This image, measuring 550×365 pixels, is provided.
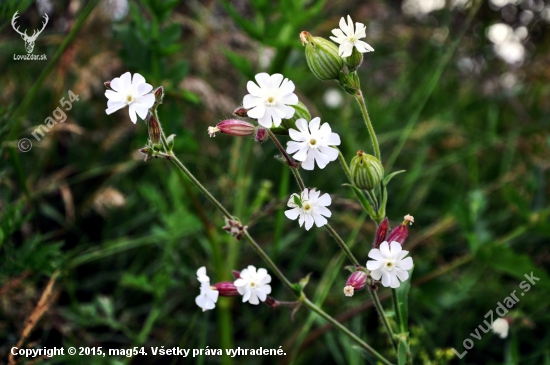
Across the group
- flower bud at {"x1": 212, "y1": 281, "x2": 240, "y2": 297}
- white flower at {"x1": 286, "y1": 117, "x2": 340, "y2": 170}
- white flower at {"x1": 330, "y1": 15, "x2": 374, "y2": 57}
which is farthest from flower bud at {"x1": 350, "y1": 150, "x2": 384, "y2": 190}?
flower bud at {"x1": 212, "y1": 281, "x2": 240, "y2": 297}

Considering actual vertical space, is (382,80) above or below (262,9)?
above

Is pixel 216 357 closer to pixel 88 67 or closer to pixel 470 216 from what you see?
pixel 470 216

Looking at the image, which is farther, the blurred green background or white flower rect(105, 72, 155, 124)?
the blurred green background

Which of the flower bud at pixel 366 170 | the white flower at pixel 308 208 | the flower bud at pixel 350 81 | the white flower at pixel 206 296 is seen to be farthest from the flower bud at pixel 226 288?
the flower bud at pixel 350 81

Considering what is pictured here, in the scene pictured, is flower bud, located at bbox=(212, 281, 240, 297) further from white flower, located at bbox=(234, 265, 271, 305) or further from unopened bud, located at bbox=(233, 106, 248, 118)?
unopened bud, located at bbox=(233, 106, 248, 118)

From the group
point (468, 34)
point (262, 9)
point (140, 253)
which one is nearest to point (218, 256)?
point (140, 253)

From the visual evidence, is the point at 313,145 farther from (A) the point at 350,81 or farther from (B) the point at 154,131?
(B) the point at 154,131
